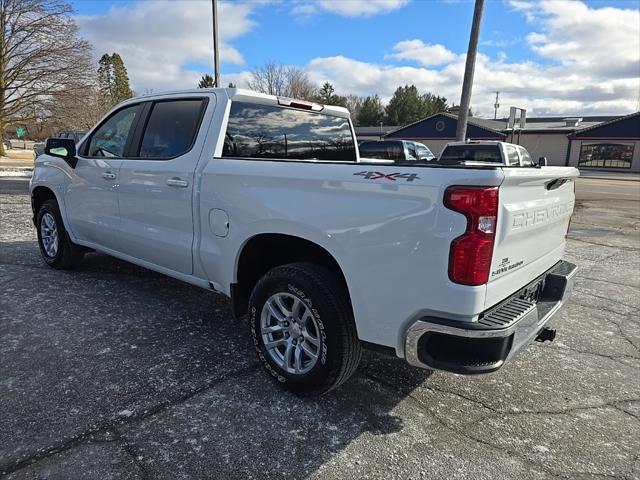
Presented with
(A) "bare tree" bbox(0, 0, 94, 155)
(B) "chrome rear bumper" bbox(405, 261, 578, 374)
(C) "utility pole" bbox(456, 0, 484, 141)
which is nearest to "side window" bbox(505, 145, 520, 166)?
(C) "utility pole" bbox(456, 0, 484, 141)

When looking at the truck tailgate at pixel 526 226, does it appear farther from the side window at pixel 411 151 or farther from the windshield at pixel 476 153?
the side window at pixel 411 151

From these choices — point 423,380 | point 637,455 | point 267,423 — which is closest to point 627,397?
point 637,455

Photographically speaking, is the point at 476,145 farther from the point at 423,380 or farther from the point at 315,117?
the point at 423,380

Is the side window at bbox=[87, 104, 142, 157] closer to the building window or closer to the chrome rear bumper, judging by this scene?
the chrome rear bumper

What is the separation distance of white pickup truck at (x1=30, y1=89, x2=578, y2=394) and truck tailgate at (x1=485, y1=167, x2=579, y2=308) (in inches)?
0.5

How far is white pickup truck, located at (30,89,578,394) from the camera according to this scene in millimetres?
2232

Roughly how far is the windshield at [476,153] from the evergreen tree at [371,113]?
61.2 metres

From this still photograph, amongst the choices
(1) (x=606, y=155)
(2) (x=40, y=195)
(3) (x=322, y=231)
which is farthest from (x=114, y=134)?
(1) (x=606, y=155)

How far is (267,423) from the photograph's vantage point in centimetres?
269

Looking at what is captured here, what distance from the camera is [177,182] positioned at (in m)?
3.50

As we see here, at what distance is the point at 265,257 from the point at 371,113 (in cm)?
7344

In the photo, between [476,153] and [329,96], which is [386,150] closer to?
[476,153]

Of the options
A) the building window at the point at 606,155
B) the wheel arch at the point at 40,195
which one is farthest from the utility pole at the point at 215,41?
the building window at the point at 606,155

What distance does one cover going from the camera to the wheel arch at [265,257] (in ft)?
9.76
